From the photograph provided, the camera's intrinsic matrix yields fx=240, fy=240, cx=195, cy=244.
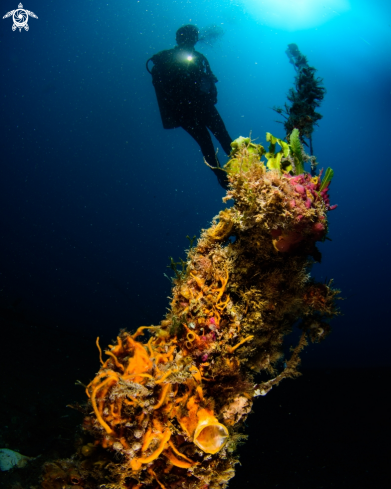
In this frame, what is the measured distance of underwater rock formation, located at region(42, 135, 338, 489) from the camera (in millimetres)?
2059

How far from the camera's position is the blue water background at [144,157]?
37.5 metres

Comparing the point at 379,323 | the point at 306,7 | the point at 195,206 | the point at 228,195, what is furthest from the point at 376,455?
the point at 195,206

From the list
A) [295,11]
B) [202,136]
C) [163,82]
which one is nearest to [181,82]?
[163,82]

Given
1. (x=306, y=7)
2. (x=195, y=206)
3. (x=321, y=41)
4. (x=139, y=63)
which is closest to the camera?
(x=306, y=7)

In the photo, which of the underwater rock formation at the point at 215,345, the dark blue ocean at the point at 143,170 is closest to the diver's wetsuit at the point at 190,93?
the underwater rock formation at the point at 215,345

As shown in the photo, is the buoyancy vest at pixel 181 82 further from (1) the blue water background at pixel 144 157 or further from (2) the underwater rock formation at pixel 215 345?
(1) the blue water background at pixel 144 157

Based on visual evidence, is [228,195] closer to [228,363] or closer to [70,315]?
[228,363]

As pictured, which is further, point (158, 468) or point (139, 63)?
point (139, 63)

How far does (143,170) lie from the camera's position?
3841 inches

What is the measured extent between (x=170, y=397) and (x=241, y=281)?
55.7 inches

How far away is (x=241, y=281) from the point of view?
9.48 feet

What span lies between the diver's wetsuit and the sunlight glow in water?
29.7 m

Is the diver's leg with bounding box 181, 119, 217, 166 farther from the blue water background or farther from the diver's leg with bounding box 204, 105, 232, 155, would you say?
the blue water background

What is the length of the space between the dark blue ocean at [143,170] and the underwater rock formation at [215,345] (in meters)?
5.41
